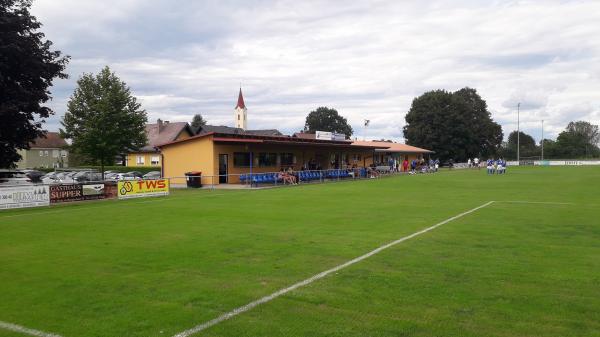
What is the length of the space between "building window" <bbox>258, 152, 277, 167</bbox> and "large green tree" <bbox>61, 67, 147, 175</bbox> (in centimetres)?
1039

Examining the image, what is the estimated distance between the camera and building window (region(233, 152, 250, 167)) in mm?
37969

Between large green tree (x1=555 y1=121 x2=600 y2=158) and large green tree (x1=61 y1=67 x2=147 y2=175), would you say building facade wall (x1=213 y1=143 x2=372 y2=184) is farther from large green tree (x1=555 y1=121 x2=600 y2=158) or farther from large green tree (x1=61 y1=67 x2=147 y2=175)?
large green tree (x1=555 y1=121 x2=600 y2=158)

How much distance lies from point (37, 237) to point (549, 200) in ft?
61.7

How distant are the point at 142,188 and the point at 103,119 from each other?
49.6 feet

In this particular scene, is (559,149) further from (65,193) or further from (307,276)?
(307,276)

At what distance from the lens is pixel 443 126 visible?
82.4 meters

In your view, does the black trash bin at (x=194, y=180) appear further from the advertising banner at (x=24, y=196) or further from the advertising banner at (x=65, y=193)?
the advertising banner at (x=24, y=196)

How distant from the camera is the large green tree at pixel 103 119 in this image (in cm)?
3859

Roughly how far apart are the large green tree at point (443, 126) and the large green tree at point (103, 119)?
5435 cm

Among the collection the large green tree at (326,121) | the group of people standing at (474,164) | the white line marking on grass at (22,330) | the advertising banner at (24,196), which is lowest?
the white line marking on grass at (22,330)

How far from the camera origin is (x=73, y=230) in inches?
541

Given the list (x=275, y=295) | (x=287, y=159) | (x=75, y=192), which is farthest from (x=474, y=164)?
(x=275, y=295)

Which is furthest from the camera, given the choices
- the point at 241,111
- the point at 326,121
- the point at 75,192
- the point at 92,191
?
the point at 326,121

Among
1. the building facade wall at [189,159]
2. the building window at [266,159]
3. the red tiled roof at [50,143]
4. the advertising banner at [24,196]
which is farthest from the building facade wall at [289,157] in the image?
the red tiled roof at [50,143]
